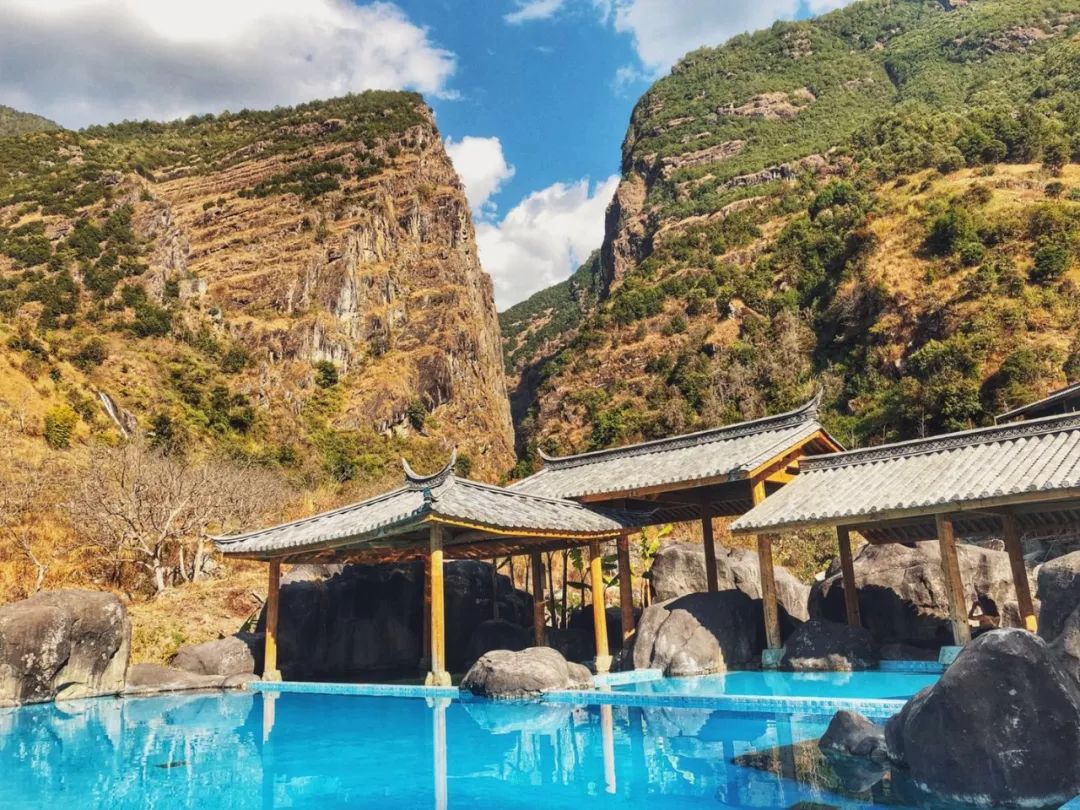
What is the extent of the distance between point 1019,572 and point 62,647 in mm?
14723

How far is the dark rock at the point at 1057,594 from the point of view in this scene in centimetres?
729

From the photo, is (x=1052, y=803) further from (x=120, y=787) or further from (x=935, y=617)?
(x=935, y=617)

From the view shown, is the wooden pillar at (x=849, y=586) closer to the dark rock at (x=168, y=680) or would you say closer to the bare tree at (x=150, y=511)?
the dark rock at (x=168, y=680)

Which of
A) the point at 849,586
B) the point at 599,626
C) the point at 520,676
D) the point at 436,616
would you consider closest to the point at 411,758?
the point at 520,676

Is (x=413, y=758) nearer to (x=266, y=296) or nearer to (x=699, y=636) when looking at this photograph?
(x=699, y=636)

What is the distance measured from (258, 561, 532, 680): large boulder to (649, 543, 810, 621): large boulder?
3.78m

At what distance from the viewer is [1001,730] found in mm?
5465

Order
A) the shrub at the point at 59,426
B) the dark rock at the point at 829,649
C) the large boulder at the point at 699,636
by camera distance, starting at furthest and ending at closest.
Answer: the shrub at the point at 59,426, the large boulder at the point at 699,636, the dark rock at the point at 829,649

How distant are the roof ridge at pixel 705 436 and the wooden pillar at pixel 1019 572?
13.0ft

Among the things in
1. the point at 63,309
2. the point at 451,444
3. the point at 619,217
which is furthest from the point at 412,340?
the point at 619,217

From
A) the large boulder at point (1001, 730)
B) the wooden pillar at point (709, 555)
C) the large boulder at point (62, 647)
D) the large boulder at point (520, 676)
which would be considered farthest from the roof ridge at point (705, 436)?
the large boulder at point (62, 647)

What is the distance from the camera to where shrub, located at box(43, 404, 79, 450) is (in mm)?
30891

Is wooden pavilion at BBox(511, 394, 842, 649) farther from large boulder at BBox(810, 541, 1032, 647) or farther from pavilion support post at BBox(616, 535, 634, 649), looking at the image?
large boulder at BBox(810, 541, 1032, 647)

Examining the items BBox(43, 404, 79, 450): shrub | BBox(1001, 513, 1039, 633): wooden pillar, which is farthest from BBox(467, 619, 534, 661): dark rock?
BBox(43, 404, 79, 450): shrub
